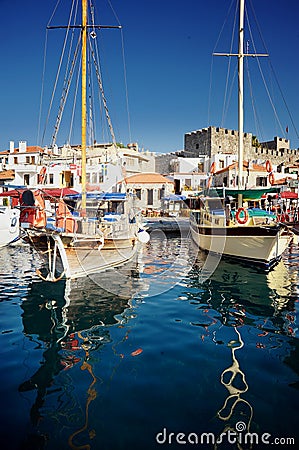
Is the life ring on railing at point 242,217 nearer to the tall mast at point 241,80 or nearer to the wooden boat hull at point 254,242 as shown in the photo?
the wooden boat hull at point 254,242

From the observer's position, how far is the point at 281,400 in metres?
5.03

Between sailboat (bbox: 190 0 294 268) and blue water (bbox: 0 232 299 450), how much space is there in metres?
3.09

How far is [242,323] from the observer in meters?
8.31

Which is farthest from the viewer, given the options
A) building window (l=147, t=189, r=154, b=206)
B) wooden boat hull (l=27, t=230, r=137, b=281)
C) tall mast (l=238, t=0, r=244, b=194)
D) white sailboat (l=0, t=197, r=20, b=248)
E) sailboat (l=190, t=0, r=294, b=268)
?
building window (l=147, t=189, r=154, b=206)

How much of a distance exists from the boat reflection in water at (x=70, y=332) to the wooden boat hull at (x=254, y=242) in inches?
197

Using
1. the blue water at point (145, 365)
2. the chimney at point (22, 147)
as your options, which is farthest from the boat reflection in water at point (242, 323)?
the chimney at point (22, 147)

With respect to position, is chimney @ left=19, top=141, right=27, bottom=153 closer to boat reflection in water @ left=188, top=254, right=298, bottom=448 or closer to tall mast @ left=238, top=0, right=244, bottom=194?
tall mast @ left=238, top=0, right=244, bottom=194

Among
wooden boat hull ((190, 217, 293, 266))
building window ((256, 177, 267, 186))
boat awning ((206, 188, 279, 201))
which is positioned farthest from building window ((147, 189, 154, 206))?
wooden boat hull ((190, 217, 293, 266))

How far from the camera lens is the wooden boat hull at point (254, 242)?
14398mm

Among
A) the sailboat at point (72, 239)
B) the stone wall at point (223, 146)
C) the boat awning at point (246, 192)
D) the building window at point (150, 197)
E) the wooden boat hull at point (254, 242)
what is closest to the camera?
the sailboat at point (72, 239)

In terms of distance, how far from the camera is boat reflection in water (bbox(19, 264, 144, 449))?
186 inches

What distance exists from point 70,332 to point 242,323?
3.92m

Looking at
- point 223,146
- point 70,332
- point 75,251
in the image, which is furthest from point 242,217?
point 223,146

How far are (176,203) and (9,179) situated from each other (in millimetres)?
24143
